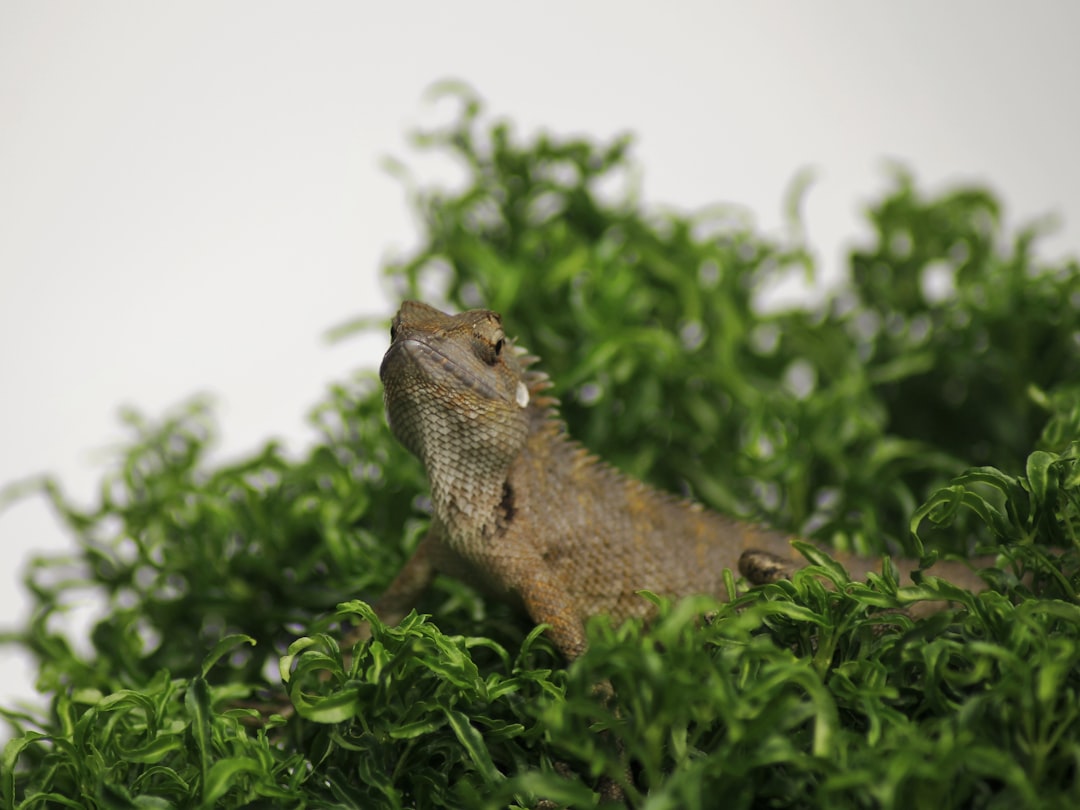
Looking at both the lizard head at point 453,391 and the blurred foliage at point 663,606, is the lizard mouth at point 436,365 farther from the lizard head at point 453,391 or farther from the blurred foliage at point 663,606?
the blurred foliage at point 663,606

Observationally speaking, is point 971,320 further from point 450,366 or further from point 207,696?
point 207,696

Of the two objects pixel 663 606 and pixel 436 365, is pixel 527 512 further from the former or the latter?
pixel 663 606

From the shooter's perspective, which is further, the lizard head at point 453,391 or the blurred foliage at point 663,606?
the lizard head at point 453,391

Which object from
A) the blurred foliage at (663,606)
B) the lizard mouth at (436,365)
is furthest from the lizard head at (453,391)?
the blurred foliage at (663,606)

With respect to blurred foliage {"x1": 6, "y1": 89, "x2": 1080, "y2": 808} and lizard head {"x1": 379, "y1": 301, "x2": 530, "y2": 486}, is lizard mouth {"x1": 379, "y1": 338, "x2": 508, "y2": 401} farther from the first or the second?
blurred foliage {"x1": 6, "y1": 89, "x2": 1080, "y2": 808}

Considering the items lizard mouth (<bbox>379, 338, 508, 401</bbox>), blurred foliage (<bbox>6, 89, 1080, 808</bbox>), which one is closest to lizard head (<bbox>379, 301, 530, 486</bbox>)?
lizard mouth (<bbox>379, 338, 508, 401</bbox>)

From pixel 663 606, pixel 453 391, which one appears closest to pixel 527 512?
pixel 453 391

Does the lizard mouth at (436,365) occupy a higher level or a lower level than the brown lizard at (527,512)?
higher
